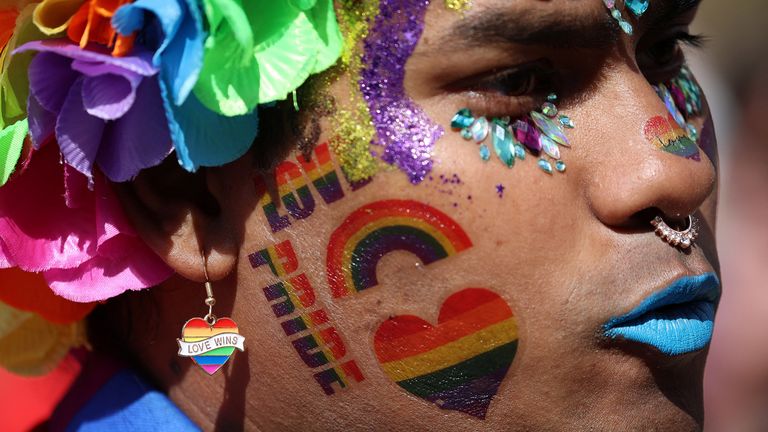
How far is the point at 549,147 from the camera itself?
1.88 metres

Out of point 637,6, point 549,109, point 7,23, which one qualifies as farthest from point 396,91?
point 7,23

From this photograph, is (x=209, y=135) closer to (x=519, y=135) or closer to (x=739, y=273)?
(x=519, y=135)

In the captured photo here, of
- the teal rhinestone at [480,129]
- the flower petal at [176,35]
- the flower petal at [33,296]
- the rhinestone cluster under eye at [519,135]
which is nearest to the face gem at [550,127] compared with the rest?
the rhinestone cluster under eye at [519,135]

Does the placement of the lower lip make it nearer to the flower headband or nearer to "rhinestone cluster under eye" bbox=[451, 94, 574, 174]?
"rhinestone cluster under eye" bbox=[451, 94, 574, 174]

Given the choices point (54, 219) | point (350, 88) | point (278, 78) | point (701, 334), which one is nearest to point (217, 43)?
point (278, 78)

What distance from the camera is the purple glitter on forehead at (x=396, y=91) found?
1842 mm

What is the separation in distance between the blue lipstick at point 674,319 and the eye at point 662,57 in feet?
1.56

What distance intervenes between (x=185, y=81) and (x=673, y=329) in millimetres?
1036

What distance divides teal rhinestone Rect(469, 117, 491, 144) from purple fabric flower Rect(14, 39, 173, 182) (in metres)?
0.56

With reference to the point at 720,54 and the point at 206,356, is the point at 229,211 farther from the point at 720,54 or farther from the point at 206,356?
the point at 720,54

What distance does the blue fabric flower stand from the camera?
1699 mm

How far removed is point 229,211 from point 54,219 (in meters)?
0.38

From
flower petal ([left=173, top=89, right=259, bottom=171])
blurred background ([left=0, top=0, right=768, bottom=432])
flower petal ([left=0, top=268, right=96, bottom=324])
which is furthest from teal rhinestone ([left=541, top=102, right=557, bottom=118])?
blurred background ([left=0, top=0, right=768, bottom=432])

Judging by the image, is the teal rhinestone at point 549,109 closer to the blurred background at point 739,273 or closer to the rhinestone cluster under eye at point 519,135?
the rhinestone cluster under eye at point 519,135
